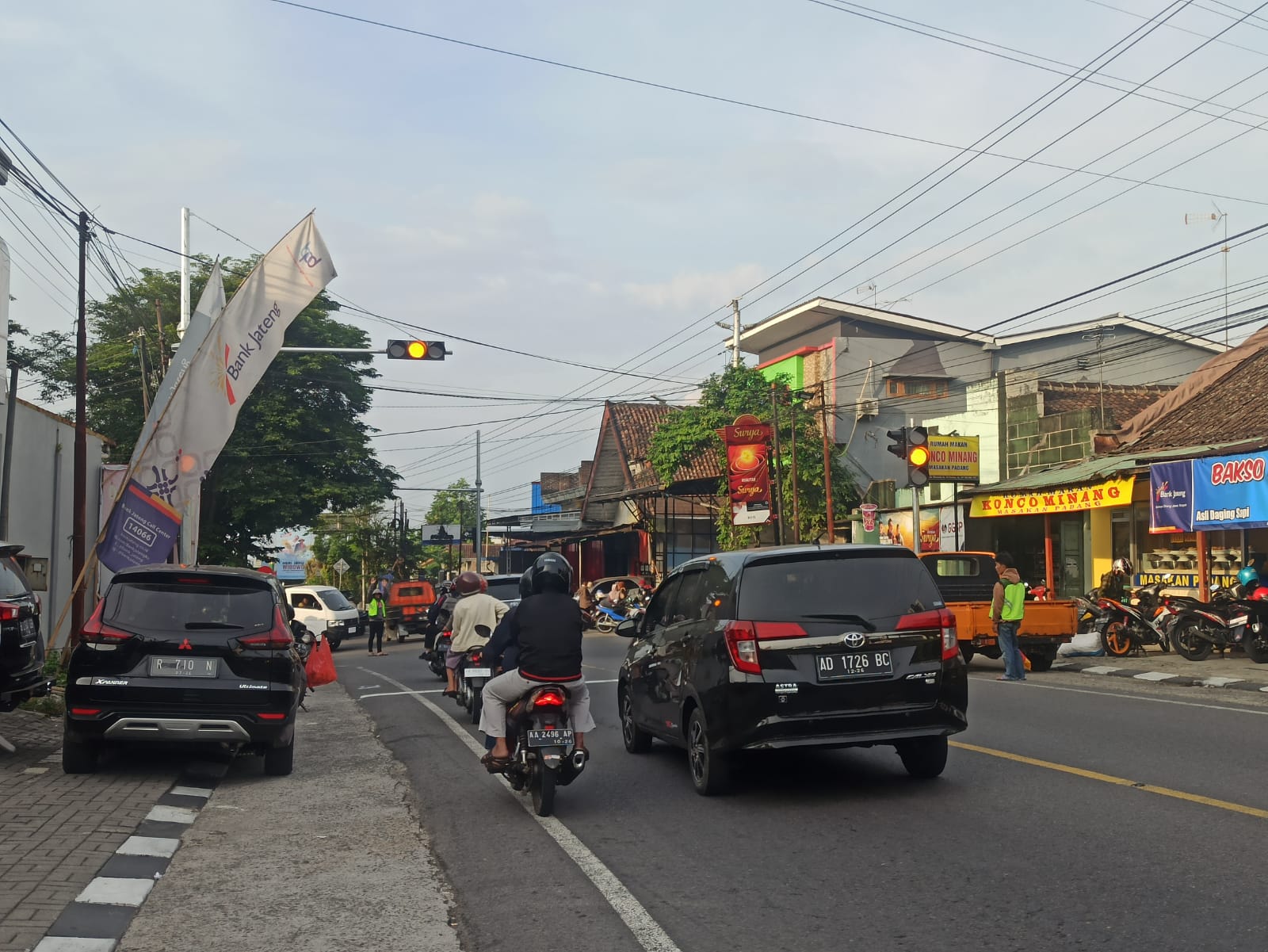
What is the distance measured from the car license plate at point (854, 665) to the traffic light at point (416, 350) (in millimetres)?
13689

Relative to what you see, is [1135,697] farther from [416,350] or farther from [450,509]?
[450,509]

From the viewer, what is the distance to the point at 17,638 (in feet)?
34.1

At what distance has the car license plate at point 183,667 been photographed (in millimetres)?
9648

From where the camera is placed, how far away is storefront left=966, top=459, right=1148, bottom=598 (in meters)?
25.6

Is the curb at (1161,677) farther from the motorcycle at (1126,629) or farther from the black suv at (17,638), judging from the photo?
the black suv at (17,638)

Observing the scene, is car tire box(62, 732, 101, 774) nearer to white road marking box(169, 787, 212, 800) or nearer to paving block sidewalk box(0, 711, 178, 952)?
paving block sidewalk box(0, 711, 178, 952)

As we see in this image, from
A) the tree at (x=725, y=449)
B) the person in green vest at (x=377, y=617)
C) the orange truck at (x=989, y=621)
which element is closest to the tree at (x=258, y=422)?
the person in green vest at (x=377, y=617)

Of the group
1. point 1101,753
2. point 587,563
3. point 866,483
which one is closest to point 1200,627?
point 1101,753

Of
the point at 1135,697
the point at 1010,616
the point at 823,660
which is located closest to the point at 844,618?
the point at 823,660

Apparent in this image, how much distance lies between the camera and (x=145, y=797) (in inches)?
353

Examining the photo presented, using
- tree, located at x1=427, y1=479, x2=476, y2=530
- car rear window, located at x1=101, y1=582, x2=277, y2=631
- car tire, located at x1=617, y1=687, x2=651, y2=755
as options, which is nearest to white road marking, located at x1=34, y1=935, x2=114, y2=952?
car rear window, located at x1=101, y1=582, x2=277, y2=631

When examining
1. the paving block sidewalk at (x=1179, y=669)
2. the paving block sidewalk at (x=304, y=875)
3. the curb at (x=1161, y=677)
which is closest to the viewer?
the paving block sidewalk at (x=304, y=875)

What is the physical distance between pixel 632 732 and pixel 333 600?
30.5 metres

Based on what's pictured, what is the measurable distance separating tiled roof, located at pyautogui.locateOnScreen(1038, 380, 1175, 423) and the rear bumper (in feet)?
113
